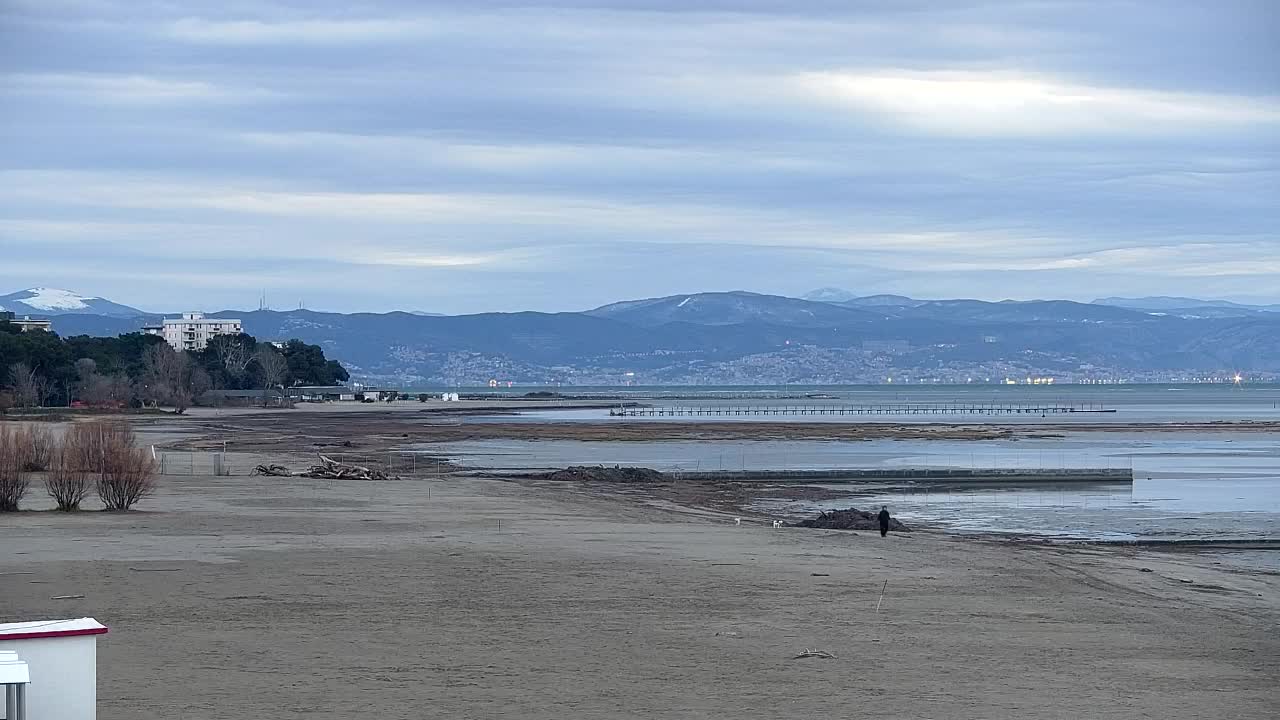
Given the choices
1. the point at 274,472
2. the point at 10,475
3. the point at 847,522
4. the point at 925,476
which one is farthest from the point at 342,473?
the point at 925,476

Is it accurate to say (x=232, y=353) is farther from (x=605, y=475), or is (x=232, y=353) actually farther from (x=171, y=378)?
(x=605, y=475)

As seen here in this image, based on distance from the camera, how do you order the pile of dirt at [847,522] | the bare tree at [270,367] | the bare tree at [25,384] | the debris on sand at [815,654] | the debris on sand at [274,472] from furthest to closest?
the bare tree at [270,367] < the bare tree at [25,384] < the debris on sand at [274,472] < the pile of dirt at [847,522] < the debris on sand at [815,654]

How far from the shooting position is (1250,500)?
36.7 metres

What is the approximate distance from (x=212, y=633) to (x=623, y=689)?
425 cm

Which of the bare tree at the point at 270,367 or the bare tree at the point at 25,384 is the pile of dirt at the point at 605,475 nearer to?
the bare tree at the point at 25,384

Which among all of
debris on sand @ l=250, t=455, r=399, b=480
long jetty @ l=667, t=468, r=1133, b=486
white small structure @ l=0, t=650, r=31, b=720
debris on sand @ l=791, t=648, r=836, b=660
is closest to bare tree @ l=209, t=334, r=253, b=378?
long jetty @ l=667, t=468, r=1133, b=486

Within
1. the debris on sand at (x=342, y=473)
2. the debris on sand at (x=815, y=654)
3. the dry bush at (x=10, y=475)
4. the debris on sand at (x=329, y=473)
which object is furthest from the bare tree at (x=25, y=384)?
the debris on sand at (x=815, y=654)

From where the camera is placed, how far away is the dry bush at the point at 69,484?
26.1m

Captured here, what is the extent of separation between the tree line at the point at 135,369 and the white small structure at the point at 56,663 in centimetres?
8087

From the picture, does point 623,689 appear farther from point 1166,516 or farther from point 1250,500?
point 1250,500

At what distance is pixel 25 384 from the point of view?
106 m

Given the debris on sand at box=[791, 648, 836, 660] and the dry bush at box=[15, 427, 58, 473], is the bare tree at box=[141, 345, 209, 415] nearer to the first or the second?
the dry bush at box=[15, 427, 58, 473]

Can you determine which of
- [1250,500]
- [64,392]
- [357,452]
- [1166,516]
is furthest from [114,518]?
[64,392]

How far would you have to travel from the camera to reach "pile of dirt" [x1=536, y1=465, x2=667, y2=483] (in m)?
42.0
